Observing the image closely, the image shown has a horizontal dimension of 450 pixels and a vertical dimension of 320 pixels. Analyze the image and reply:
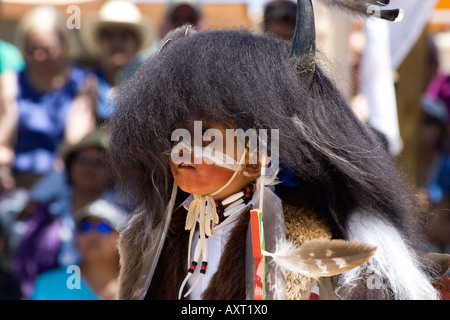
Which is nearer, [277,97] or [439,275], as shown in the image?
Answer: [277,97]

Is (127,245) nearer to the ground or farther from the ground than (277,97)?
nearer to the ground

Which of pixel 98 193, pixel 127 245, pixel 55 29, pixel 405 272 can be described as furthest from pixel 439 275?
pixel 55 29

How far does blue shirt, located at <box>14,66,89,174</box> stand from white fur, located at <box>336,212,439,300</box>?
2.48 m

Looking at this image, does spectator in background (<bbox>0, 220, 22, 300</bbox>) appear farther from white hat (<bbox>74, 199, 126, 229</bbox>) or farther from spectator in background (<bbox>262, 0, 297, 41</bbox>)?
spectator in background (<bbox>262, 0, 297, 41</bbox>)

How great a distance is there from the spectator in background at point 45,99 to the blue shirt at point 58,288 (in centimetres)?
74

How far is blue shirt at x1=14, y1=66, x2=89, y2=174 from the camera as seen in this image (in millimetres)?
4094

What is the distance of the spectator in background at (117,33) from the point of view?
4195mm

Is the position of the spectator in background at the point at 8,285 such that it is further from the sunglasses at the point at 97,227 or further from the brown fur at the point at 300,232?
the brown fur at the point at 300,232

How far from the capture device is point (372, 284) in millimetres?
1934

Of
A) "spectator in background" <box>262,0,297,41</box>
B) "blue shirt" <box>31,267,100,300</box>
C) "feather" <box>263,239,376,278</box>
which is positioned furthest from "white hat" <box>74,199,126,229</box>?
"feather" <box>263,239,376,278</box>

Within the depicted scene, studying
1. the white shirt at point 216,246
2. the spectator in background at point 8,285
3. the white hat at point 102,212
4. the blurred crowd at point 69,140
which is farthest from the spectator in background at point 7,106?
the white shirt at point 216,246

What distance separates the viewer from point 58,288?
3.42m
